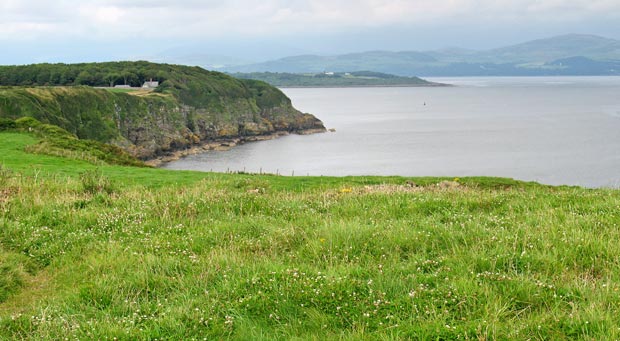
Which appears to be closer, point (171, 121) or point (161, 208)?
point (161, 208)

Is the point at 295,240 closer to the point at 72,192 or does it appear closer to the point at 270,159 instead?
the point at 72,192

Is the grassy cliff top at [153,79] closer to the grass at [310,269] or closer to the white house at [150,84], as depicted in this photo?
the white house at [150,84]

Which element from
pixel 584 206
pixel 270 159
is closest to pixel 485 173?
pixel 270 159

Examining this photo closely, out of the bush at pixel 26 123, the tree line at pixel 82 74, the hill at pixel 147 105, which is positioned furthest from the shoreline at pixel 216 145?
the bush at pixel 26 123

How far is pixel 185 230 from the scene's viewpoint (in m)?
10.4

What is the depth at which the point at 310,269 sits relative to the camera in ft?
24.9

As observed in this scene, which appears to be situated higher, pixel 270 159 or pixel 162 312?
pixel 162 312

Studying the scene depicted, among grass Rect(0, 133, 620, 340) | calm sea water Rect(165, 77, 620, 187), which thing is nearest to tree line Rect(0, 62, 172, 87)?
calm sea water Rect(165, 77, 620, 187)

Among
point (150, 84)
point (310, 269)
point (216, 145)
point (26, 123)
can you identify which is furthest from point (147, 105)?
point (310, 269)

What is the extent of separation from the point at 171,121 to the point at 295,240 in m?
115

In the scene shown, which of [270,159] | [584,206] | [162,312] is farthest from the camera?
[270,159]

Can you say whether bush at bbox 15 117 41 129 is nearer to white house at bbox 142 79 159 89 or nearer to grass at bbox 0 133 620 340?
grass at bbox 0 133 620 340

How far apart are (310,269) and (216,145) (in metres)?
119

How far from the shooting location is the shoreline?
101m
